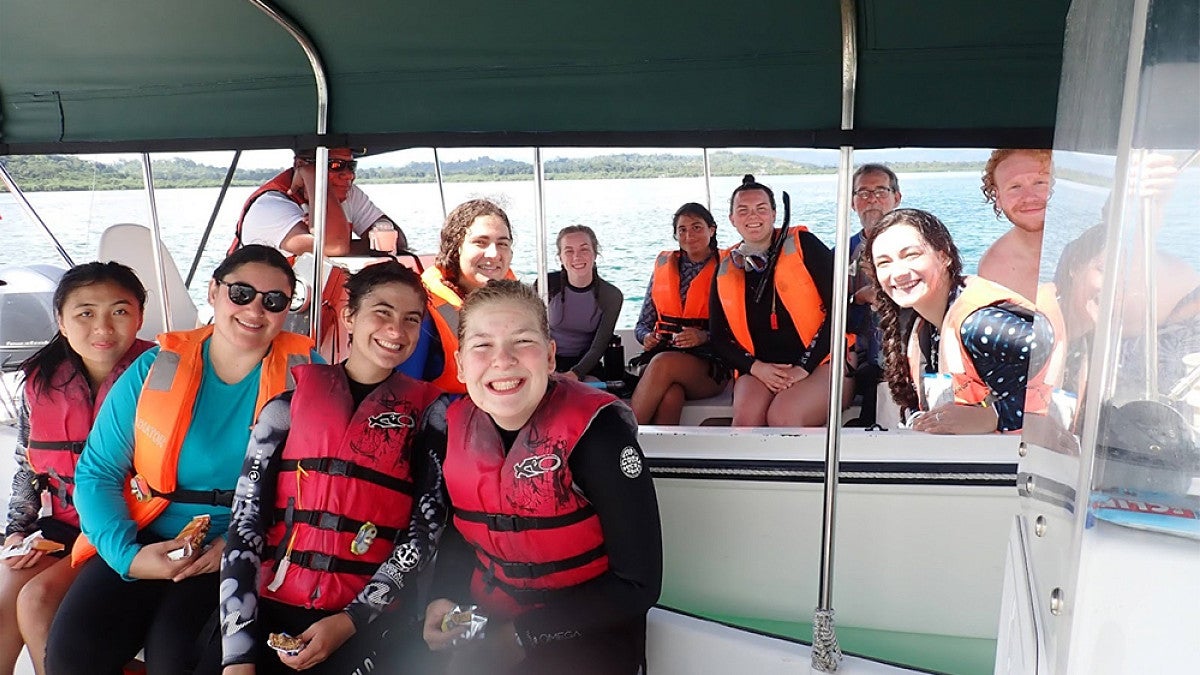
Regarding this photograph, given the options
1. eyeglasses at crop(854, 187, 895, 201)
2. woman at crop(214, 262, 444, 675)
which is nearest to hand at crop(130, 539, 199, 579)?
woman at crop(214, 262, 444, 675)

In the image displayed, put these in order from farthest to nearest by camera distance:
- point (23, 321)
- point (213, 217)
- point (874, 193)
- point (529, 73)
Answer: point (23, 321) → point (213, 217) → point (874, 193) → point (529, 73)

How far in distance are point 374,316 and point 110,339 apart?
935 millimetres

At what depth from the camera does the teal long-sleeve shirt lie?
238 cm

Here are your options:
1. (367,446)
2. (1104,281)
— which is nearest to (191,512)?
(367,446)

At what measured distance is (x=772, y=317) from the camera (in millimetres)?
3438

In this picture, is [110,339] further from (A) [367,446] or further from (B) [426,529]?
(B) [426,529]

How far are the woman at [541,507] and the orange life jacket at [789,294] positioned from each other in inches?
59.9

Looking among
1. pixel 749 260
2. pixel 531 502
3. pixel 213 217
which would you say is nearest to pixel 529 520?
pixel 531 502

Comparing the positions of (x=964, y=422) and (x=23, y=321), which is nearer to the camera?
(x=964, y=422)

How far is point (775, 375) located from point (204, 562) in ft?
6.08

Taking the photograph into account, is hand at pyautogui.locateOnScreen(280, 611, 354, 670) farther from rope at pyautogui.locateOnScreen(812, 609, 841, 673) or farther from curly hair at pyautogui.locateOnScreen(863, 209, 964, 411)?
curly hair at pyautogui.locateOnScreen(863, 209, 964, 411)

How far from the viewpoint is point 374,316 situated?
224 cm

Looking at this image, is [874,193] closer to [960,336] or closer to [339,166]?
[960,336]

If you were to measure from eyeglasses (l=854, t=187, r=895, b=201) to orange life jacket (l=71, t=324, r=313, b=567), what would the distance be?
7.20 ft
